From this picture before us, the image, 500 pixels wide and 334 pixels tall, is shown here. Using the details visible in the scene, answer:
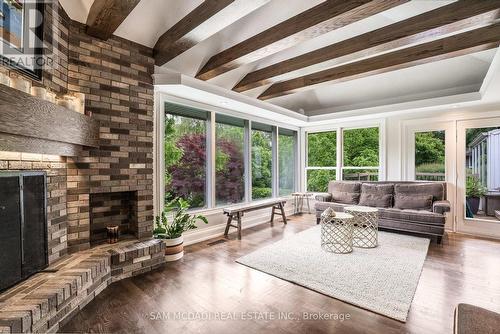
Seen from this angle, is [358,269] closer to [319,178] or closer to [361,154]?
[361,154]

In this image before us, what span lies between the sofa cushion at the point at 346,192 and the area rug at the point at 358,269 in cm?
122

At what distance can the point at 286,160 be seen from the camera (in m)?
6.35

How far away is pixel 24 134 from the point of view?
1.72 metres

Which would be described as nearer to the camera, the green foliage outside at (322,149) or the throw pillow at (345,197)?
the throw pillow at (345,197)

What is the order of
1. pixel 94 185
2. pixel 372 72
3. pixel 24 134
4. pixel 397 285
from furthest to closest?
1. pixel 372 72
2. pixel 94 185
3. pixel 397 285
4. pixel 24 134

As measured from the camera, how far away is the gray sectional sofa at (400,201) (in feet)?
12.9

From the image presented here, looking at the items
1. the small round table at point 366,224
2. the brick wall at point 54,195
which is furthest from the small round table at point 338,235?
the brick wall at point 54,195

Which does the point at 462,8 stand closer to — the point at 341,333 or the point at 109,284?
the point at 341,333

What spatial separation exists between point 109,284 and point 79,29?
2.72 meters

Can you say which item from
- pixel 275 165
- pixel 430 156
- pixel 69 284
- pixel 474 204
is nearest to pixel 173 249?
pixel 69 284

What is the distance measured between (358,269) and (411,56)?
2.75m

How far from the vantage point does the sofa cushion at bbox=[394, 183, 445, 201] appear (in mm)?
4340

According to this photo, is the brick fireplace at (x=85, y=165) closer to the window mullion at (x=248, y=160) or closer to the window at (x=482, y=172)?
the window mullion at (x=248, y=160)

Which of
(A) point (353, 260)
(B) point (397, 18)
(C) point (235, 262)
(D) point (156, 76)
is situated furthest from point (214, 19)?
(A) point (353, 260)
